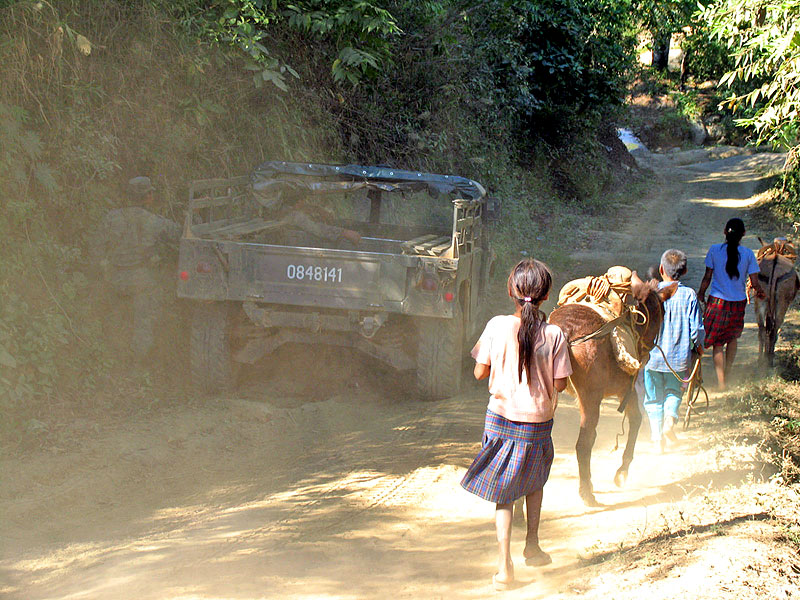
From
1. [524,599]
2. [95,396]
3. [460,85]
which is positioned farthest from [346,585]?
[460,85]

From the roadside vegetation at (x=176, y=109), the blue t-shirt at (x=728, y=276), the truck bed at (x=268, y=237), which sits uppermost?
the roadside vegetation at (x=176, y=109)

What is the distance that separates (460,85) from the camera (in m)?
13.5

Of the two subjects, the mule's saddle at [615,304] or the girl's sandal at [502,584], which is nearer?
the girl's sandal at [502,584]

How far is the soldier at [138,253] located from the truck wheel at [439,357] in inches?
94.7

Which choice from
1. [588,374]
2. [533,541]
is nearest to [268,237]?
[588,374]

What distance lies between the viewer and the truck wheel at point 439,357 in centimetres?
660

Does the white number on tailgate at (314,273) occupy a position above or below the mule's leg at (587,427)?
above

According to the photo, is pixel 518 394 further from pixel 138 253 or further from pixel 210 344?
pixel 138 253

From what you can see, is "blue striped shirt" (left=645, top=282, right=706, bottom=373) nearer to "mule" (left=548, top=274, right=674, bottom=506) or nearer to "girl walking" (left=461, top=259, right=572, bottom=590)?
"mule" (left=548, top=274, right=674, bottom=506)

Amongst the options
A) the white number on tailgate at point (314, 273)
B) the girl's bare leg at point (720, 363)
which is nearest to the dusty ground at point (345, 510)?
the girl's bare leg at point (720, 363)

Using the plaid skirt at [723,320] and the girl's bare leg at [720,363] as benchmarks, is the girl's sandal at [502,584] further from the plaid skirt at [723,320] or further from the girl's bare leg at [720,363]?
the girl's bare leg at [720,363]

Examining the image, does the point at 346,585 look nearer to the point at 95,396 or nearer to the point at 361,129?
the point at 95,396

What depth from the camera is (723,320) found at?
7.41 metres

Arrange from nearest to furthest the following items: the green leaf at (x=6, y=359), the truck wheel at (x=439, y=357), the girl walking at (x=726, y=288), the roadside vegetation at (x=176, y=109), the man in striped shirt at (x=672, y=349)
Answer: the green leaf at (x=6, y=359) < the man in striped shirt at (x=672, y=349) < the roadside vegetation at (x=176, y=109) < the truck wheel at (x=439, y=357) < the girl walking at (x=726, y=288)
